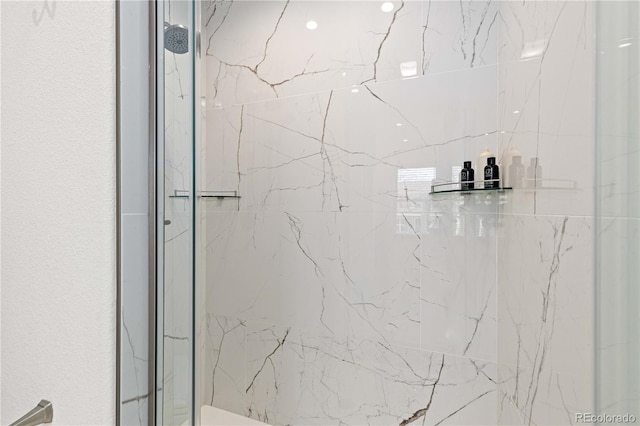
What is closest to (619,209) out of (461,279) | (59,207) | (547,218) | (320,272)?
(547,218)

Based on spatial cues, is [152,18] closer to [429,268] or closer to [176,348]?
[176,348]

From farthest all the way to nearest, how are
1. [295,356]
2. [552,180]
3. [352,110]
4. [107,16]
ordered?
[295,356]
[352,110]
[552,180]
[107,16]

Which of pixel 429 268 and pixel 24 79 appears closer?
pixel 24 79

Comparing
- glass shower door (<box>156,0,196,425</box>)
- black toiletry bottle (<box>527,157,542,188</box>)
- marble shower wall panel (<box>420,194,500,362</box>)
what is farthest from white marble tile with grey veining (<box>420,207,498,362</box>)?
glass shower door (<box>156,0,196,425</box>)

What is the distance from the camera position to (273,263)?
5.62 ft

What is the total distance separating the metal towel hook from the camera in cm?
61

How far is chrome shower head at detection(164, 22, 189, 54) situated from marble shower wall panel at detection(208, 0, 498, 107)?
1027 millimetres

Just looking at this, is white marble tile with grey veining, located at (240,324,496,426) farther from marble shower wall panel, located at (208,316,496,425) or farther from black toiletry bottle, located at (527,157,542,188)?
black toiletry bottle, located at (527,157,542,188)

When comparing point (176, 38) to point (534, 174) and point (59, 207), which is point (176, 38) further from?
point (534, 174)

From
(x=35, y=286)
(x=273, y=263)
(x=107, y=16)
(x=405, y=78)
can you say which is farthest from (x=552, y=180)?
(x=273, y=263)

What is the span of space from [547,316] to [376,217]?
70 cm

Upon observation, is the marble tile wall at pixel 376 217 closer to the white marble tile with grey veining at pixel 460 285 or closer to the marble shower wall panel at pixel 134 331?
the white marble tile with grey veining at pixel 460 285

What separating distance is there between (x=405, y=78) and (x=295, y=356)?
3.55ft

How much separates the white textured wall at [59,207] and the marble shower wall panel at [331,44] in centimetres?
107
